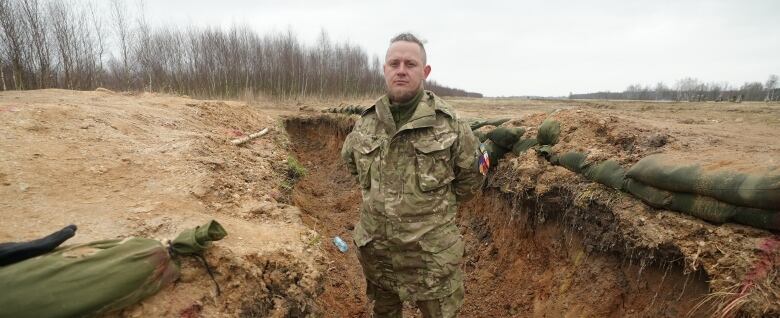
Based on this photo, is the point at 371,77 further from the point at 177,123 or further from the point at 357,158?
the point at 357,158

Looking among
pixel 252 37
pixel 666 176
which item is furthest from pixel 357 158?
pixel 252 37

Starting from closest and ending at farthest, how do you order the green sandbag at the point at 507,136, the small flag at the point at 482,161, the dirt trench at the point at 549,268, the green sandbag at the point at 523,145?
the small flag at the point at 482,161 < the dirt trench at the point at 549,268 < the green sandbag at the point at 523,145 < the green sandbag at the point at 507,136

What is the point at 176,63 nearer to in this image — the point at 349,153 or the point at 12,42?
the point at 12,42

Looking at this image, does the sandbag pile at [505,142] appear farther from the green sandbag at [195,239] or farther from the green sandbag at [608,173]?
the green sandbag at [195,239]

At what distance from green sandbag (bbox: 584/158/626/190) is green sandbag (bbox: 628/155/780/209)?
141mm

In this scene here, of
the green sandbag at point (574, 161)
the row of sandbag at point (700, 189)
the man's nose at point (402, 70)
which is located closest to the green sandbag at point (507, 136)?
the green sandbag at point (574, 161)

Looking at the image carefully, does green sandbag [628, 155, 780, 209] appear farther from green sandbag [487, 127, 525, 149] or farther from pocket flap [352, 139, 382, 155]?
pocket flap [352, 139, 382, 155]

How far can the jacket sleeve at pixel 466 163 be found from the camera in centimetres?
232

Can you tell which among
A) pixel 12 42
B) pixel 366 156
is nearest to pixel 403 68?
pixel 366 156

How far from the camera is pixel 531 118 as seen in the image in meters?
5.16

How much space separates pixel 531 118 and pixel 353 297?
Result: 3.26 meters

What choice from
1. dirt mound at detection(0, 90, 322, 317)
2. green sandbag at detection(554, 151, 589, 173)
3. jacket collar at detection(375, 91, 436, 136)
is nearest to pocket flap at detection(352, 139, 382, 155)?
jacket collar at detection(375, 91, 436, 136)

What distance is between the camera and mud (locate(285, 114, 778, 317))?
2.17m

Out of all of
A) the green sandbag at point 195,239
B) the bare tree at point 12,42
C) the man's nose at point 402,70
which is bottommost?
the green sandbag at point 195,239
